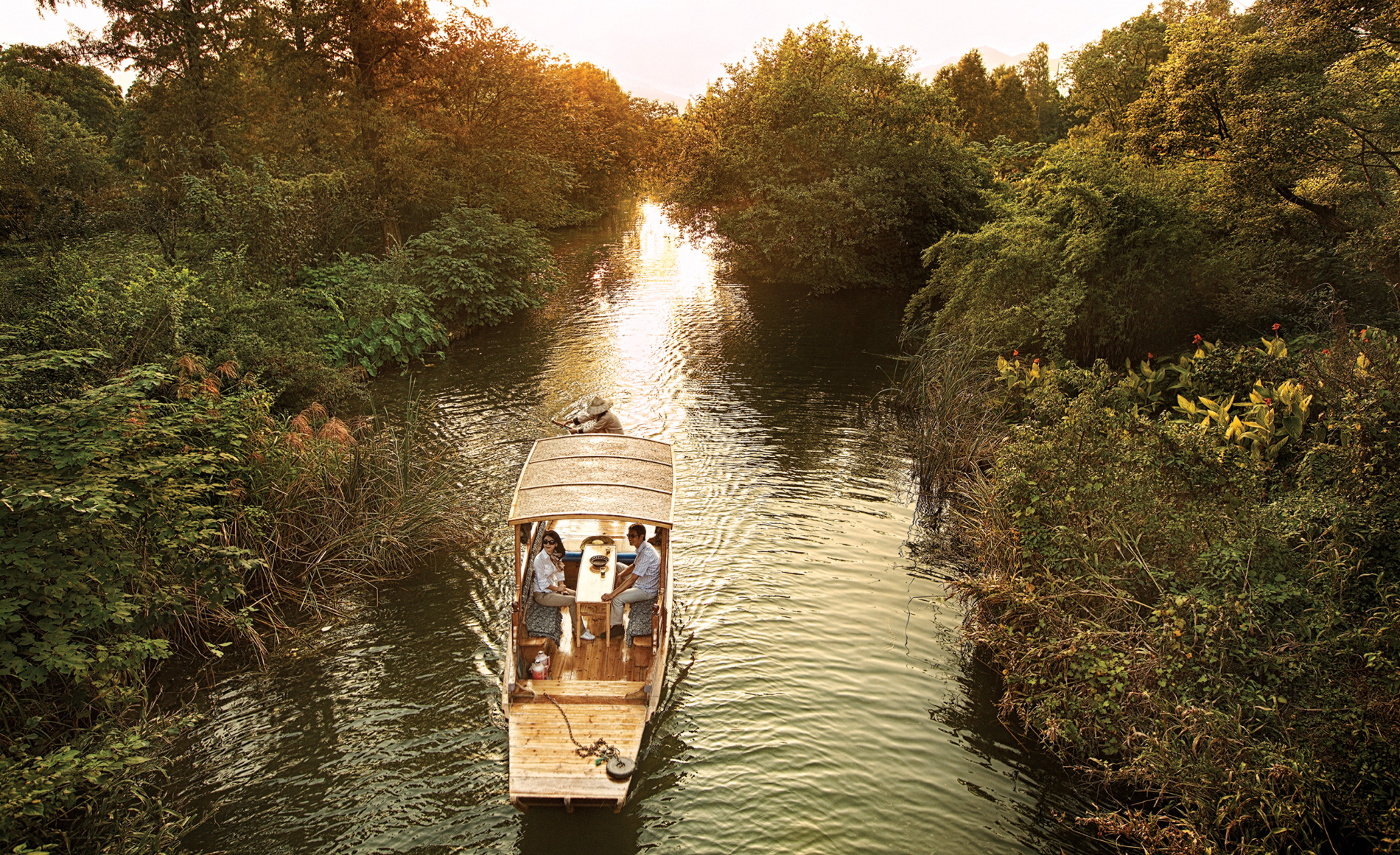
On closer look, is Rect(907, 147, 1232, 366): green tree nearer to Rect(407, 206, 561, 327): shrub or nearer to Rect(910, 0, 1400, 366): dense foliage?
Rect(910, 0, 1400, 366): dense foliage

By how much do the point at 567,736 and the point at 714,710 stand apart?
2267 mm

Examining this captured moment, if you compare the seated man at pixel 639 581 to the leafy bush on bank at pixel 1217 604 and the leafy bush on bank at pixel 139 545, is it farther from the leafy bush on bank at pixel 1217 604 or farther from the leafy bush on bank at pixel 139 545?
the leafy bush on bank at pixel 1217 604

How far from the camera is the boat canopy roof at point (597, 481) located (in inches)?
365

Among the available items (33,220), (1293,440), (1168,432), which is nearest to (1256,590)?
(1168,432)

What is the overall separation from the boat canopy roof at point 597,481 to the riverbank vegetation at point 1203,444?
4520 mm

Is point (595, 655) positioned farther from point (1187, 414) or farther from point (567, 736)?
point (1187, 414)

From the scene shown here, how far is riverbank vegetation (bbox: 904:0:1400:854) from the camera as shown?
711cm

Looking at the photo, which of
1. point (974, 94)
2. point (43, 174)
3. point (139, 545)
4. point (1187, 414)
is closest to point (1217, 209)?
point (1187, 414)

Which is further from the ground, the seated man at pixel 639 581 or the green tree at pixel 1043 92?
the green tree at pixel 1043 92

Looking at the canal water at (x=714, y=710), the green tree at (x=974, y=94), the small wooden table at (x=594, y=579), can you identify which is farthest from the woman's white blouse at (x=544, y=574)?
the green tree at (x=974, y=94)

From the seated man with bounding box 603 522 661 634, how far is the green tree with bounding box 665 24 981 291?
71.2ft

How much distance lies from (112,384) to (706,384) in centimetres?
A: 1469

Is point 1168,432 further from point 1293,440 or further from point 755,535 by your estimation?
point 755,535

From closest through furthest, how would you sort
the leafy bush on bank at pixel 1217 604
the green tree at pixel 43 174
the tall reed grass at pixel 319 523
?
the leafy bush on bank at pixel 1217 604 → the tall reed grass at pixel 319 523 → the green tree at pixel 43 174
